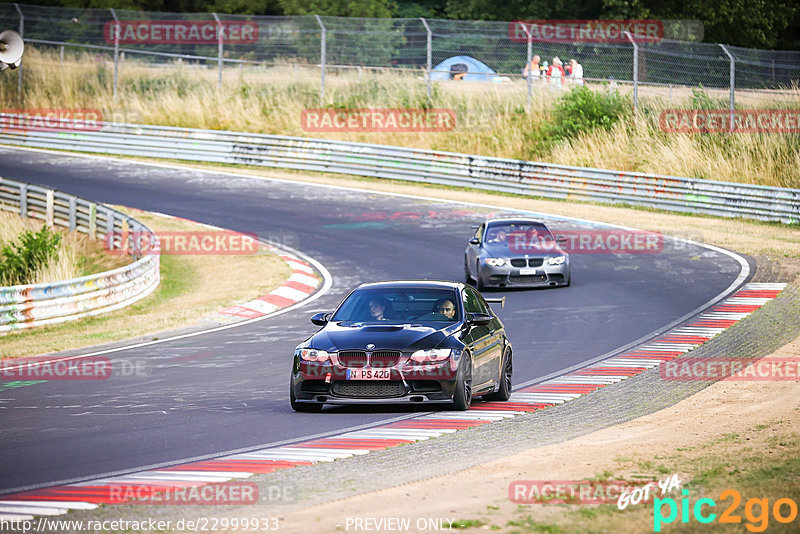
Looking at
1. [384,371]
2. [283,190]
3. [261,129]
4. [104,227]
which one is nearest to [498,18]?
[261,129]

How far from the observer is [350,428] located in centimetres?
1108

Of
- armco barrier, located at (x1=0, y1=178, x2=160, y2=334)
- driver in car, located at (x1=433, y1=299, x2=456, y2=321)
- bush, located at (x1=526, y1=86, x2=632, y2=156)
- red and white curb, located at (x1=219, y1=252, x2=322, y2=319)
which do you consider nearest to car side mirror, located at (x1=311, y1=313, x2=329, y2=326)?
driver in car, located at (x1=433, y1=299, x2=456, y2=321)

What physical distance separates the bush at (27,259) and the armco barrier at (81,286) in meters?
1.94

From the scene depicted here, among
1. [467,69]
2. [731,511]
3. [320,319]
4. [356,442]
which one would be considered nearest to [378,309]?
[320,319]

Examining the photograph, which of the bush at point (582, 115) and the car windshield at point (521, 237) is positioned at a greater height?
the bush at point (582, 115)

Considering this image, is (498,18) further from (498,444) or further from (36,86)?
(498,444)

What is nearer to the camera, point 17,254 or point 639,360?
point 639,360

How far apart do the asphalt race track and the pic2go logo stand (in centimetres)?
406

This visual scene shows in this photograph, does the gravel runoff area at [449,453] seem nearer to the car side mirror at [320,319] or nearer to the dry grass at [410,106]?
the car side mirror at [320,319]

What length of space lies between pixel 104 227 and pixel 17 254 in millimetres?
3605

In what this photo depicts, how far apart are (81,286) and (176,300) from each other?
2.39 meters

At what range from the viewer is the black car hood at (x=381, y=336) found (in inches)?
459

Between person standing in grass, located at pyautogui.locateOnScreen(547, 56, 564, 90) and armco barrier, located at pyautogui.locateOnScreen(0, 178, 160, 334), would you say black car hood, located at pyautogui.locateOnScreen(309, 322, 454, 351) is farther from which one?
person standing in grass, located at pyautogui.locateOnScreen(547, 56, 564, 90)

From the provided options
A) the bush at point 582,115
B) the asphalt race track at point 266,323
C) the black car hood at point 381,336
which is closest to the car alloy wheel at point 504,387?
the black car hood at point 381,336
